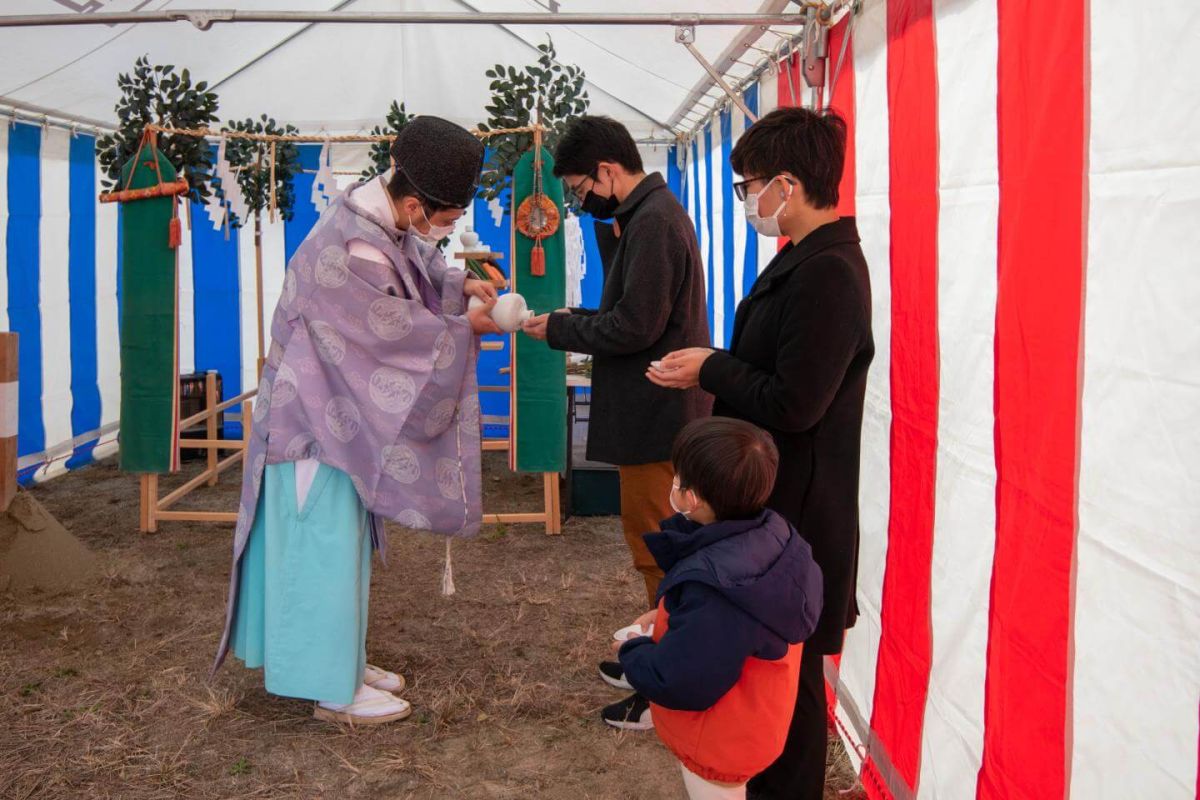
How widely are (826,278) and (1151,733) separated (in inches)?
30.8

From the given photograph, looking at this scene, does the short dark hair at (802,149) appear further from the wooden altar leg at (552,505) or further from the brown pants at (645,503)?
the wooden altar leg at (552,505)

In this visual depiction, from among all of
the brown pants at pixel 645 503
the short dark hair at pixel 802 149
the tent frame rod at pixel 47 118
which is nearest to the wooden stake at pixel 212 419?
the tent frame rod at pixel 47 118

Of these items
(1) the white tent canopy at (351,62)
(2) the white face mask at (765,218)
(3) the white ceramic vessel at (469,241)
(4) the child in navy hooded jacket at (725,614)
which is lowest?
(4) the child in navy hooded jacket at (725,614)

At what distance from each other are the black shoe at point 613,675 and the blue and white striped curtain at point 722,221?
1576 mm

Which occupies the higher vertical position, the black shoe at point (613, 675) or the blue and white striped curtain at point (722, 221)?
the blue and white striped curtain at point (722, 221)

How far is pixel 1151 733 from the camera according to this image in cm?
122

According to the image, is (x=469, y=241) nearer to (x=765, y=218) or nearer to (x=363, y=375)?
(x=363, y=375)

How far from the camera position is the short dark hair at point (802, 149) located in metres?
1.69

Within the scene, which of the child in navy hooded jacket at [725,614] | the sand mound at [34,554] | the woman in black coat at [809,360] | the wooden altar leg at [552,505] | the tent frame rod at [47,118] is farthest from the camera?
the tent frame rod at [47,118]

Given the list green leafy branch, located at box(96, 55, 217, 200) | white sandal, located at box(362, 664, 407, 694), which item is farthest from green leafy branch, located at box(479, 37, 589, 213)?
white sandal, located at box(362, 664, 407, 694)

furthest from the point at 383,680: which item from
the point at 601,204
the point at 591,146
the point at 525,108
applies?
the point at 525,108

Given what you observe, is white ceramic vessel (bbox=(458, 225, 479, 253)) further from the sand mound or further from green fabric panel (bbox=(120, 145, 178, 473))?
the sand mound

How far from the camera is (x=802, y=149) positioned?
5.55 ft

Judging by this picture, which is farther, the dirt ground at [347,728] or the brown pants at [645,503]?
the brown pants at [645,503]
